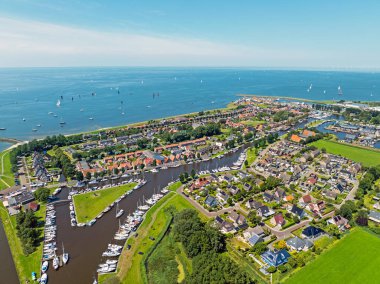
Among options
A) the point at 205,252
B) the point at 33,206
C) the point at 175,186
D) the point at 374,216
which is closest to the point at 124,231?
the point at 205,252

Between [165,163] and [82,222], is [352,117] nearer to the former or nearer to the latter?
[165,163]

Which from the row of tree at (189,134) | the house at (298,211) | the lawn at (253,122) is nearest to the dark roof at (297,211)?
the house at (298,211)

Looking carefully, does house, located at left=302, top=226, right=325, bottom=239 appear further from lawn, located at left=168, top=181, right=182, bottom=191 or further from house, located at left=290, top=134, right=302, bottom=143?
house, located at left=290, top=134, right=302, bottom=143

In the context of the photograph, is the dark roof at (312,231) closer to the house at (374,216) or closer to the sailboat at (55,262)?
the house at (374,216)

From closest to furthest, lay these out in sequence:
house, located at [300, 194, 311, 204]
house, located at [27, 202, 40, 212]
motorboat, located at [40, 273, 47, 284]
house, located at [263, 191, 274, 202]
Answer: motorboat, located at [40, 273, 47, 284] → house, located at [27, 202, 40, 212] → house, located at [300, 194, 311, 204] → house, located at [263, 191, 274, 202]

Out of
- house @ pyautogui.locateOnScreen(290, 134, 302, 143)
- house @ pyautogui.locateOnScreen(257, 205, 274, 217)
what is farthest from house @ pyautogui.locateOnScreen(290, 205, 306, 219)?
house @ pyautogui.locateOnScreen(290, 134, 302, 143)

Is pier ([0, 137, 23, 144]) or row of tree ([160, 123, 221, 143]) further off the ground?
row of tree ([160, 123, 221, 143])

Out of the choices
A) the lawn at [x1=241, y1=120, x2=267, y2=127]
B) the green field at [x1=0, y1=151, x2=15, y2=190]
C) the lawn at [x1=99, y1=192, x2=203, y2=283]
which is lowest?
the green field at [x1=0, y1=151, x2=15, y2=190]
